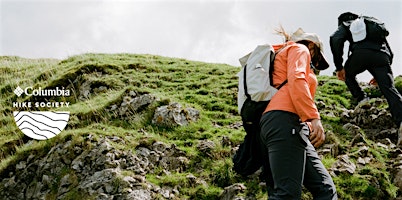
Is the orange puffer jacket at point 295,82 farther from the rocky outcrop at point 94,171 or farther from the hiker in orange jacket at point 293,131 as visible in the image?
the rocky outcrop at point 94,171

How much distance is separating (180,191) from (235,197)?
1.11m

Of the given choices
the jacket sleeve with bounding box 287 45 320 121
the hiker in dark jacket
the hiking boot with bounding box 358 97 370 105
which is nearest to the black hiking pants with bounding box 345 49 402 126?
the hiker in dark jacket

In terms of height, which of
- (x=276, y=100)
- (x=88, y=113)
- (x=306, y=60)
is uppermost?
(x=306, y=60)

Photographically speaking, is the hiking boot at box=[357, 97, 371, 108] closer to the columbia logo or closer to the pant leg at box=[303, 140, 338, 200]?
the pant leg at box=[303, 140, 338, 200]

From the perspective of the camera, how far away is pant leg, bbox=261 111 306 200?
5.76m

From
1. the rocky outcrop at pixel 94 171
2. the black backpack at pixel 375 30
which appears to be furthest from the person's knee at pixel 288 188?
the black backpack at pixel 375 30

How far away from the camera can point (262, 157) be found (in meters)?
6.54

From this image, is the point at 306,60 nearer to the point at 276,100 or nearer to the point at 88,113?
the point at 276,100

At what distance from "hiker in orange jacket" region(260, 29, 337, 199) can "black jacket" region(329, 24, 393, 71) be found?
17.5 ft

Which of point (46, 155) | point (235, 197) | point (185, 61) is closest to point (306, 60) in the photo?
point (235, 197)

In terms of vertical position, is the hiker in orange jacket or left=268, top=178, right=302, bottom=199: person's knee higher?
the hiker in orange jacket

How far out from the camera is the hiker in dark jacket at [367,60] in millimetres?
10664

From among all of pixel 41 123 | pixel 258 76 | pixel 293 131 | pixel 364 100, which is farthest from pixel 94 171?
pixel 364 100

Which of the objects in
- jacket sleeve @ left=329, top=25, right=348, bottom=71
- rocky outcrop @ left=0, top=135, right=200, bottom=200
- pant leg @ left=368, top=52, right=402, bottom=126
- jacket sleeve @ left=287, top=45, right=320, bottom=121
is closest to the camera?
jacket sleeve @ left=287, top=45, right=320, bottom=121
